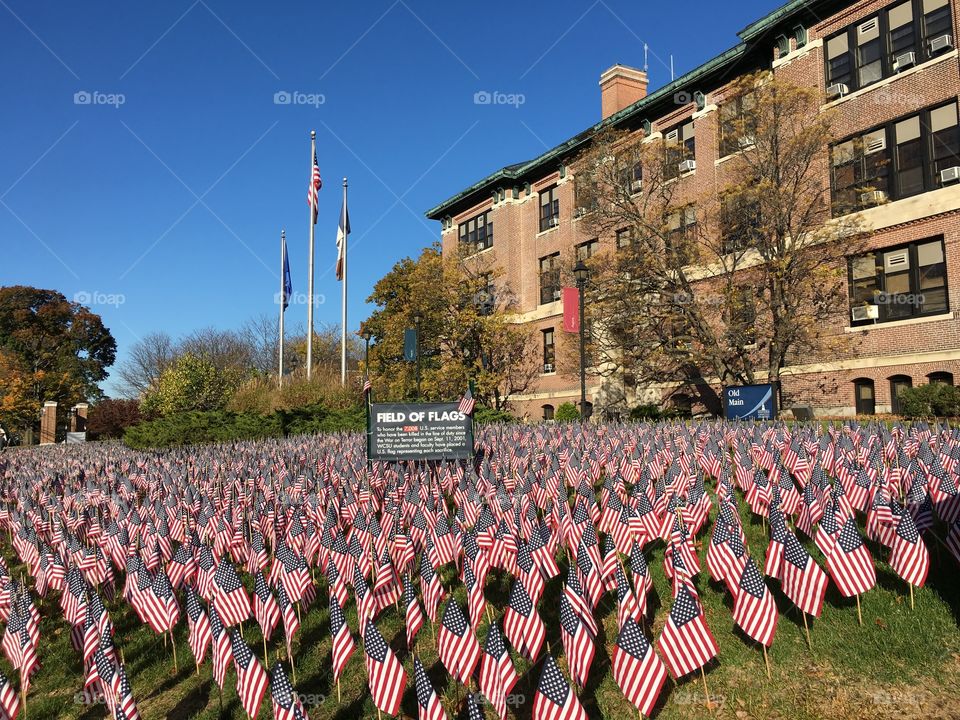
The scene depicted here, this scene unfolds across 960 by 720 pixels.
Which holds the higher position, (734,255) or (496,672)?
(734,255)

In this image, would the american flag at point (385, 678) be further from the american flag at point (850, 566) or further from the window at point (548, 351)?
the window at point (548, 351)

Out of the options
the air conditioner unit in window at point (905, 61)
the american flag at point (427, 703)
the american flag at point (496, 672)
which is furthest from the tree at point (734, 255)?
the american flag at point (427, 703)

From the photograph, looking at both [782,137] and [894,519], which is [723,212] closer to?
[782,137]

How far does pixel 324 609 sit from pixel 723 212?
80.5 feet

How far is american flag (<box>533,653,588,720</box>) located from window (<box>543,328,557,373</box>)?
35.2 metres

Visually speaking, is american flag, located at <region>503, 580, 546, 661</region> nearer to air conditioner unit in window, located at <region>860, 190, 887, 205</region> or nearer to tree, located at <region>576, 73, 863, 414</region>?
A: tree, located at <region>576, 73, 863, 414</region>

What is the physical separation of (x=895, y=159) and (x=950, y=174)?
2.06m

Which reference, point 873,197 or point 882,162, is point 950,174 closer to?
point 882,162

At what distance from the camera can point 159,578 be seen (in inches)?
272

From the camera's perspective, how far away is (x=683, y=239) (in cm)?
2769

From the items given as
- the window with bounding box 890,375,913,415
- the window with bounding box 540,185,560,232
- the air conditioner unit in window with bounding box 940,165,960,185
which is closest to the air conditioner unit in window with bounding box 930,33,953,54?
the air conditioner unit in window with bounding box 940,165,960,185

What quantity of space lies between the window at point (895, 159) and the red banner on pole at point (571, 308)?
9843 millimetres

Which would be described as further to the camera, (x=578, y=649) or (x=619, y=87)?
(x=619, y=87)

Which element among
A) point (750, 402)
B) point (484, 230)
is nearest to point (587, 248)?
point (484, 230)
